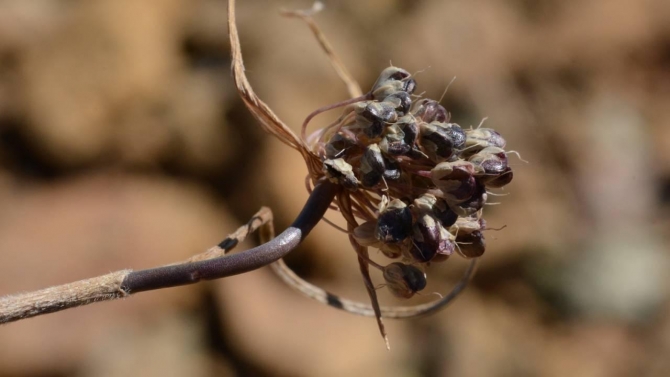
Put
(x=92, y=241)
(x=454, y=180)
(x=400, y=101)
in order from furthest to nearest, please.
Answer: (x=92, y=241)
(x=400, y=101)
(x=454, y=180)

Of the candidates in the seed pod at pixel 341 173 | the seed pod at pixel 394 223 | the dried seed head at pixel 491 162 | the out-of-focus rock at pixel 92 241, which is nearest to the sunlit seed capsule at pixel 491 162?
the dried seed head at pixel 491 162

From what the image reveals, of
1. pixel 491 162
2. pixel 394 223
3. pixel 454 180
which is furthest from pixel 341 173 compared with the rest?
pixel 491 162

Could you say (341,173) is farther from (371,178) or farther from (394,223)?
(394,223)

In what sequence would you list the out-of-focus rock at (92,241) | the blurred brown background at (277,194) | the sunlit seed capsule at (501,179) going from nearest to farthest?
the sunlit seed capsule at (501,179) → the out-of-focus rock at (92,241) → the blurred brown background at (277,194)

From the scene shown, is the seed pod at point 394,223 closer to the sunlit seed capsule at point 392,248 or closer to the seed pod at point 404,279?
the sunlit seed capsule at point 392,248

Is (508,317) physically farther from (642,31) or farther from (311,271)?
(642,31)

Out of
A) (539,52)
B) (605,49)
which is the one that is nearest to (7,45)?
(539,52)
